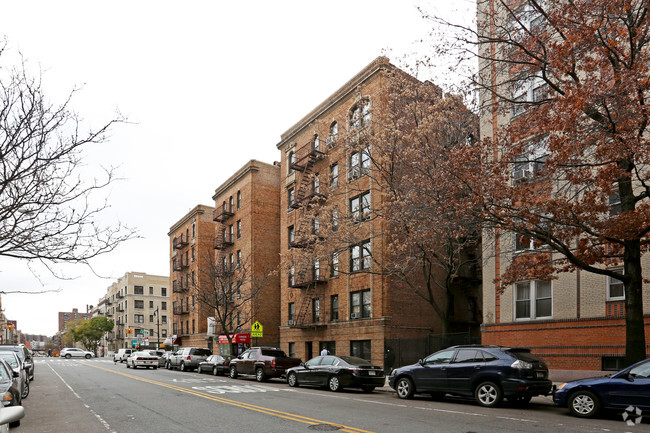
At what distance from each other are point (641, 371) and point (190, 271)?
49.3 m

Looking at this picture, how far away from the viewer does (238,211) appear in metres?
45.3

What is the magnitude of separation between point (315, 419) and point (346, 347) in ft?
64.1

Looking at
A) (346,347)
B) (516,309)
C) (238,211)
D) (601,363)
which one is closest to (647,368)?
(601,363)

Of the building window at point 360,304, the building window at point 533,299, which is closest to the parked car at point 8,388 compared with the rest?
Result: the building window at point 533,299

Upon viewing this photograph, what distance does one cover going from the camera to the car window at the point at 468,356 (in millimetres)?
14282

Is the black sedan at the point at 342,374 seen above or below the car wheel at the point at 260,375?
above

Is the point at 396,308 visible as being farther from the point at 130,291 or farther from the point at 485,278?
the point at 130,291

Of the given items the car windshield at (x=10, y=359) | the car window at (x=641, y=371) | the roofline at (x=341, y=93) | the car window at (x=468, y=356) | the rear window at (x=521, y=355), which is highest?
the roofline at (x=341, y=93)

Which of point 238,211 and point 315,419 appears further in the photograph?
point 238,211

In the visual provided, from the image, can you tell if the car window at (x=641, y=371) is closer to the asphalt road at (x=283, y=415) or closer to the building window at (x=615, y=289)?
the asphalt road at (x=283, y=415)

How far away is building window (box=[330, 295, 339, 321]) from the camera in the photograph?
32.2 m

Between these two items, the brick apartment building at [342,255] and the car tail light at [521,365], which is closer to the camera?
the car tail light at [521,365]

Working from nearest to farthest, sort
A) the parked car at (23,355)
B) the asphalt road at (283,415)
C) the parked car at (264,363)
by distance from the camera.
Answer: the asphalt road at (283,415), the parked car at (23,355), the parked car at (264,363)

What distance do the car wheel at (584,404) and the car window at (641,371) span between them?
0.95m
